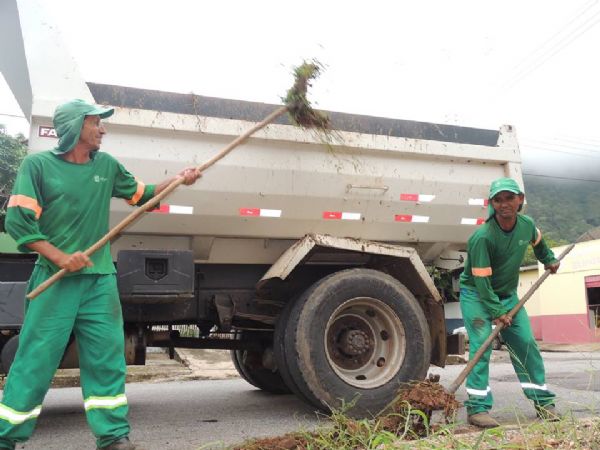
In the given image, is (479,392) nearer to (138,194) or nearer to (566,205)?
(138,194)

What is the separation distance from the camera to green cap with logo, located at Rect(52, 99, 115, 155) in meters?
2.82

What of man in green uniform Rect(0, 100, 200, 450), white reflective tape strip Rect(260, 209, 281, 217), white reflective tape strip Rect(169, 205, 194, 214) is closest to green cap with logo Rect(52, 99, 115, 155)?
man in green uniform Rect(0, 100, 200, 450)

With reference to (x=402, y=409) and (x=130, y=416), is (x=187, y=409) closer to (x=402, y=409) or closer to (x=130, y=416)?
(x=130, y=416)

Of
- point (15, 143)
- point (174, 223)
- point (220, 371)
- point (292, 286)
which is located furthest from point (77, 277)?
point (15, 143)

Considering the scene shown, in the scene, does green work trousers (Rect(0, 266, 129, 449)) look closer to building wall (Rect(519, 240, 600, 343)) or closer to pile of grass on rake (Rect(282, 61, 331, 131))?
pile of grass on rake (Rect(282, 61, 331, 131))

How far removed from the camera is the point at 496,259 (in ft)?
12.7

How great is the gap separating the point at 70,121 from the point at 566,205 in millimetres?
51373

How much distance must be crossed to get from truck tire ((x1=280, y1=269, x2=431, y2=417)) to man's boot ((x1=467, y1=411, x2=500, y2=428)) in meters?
0.50

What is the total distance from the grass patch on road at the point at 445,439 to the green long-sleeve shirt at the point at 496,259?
106 cm

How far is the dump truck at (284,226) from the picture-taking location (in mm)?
3609

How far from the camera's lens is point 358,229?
14.1 feet

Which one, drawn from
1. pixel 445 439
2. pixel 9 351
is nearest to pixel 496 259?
pixel 445 439

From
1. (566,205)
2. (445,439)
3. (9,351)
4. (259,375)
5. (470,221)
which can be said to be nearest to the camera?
(445,439)

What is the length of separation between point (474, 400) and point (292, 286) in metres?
1.47
